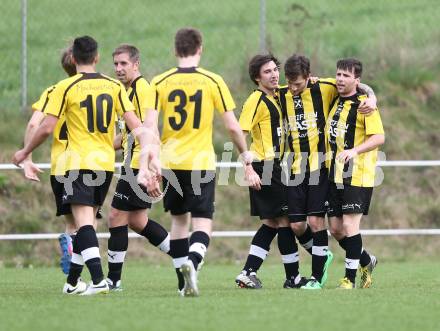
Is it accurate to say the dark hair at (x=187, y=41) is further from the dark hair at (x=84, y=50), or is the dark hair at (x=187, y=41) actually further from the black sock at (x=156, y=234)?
the black sock at (x=156, y=234)

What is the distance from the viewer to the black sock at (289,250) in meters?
10.8

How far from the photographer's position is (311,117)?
1060cm

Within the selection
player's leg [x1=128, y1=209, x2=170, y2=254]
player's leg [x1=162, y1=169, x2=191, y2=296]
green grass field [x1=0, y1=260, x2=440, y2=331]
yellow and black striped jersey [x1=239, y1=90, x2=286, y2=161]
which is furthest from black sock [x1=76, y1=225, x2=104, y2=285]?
yellow and black striped jersey [x1=239, y1=90, x2=286, y2=161]

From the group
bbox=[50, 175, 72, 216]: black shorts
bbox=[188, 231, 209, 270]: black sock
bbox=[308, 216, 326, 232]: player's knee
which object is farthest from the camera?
bbox=[308, 216, 326, 232]: player's knee

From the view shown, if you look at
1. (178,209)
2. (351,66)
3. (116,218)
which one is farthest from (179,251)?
(351,66)

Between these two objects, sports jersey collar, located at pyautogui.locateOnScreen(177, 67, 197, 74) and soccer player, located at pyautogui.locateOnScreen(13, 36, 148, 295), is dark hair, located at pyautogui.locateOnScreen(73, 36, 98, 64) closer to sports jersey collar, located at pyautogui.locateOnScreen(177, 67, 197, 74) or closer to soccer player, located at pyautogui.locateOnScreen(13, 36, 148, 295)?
soccer player, located at pyautogui.locateOnScreen(13, 36, 148, 295)

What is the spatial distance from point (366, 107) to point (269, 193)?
1.25 metres

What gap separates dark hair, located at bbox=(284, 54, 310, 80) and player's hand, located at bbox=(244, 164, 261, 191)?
119 cm

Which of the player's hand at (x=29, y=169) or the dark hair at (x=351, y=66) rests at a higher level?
the dark hair at (x=351, y=66)

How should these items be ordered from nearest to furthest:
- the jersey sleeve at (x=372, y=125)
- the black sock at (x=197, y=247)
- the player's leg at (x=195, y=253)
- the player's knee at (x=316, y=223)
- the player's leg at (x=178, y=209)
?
the player's leg at (x=195, y=253), the black sock at (x=197, y=247), the player's leg at (x=178, y=209), the jersey sleeve at (x=372, y=125), the player's knee at (x=316, y=223)

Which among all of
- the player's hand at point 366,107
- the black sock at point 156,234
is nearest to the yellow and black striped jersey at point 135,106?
the black sock at point 156,234

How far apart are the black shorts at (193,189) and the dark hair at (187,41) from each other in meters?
0.96

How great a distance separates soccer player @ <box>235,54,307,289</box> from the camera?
10617 mm

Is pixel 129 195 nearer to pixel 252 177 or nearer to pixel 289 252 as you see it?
pixel 252 177
